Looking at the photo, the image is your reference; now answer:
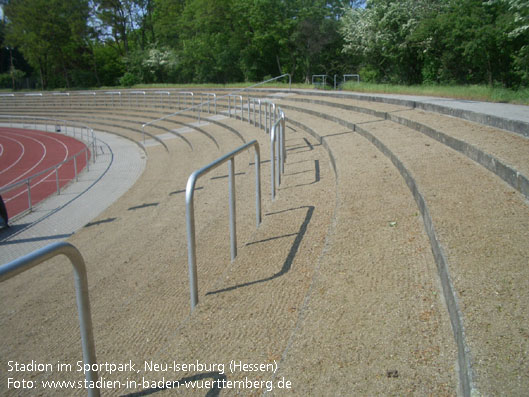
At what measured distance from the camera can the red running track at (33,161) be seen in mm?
16281

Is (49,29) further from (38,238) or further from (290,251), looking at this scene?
(290,251)

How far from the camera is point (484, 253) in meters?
3.44

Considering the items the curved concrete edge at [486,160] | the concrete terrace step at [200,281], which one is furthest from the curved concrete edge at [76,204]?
the curved concrete edge at [486,160]

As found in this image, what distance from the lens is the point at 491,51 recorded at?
2248cm

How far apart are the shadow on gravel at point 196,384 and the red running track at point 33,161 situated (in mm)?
12698

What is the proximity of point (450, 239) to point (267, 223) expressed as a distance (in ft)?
7.67

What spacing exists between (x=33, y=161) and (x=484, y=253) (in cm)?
2524

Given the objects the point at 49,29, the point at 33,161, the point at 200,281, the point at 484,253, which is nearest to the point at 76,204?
the point at 200,281

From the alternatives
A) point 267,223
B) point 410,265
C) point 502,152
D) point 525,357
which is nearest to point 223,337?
point 410,265

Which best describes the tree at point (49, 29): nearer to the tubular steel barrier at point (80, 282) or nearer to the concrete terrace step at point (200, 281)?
the concrete terrace step at point (200, 281)

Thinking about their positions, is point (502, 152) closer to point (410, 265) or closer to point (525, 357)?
point (410, 265)

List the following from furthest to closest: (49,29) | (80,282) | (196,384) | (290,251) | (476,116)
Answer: (49,29)
(476,116)
(290,251)
(196,384)
(80,282)

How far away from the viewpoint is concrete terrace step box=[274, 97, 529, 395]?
2322 mm

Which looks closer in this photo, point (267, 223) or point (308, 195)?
point (267, 223)
